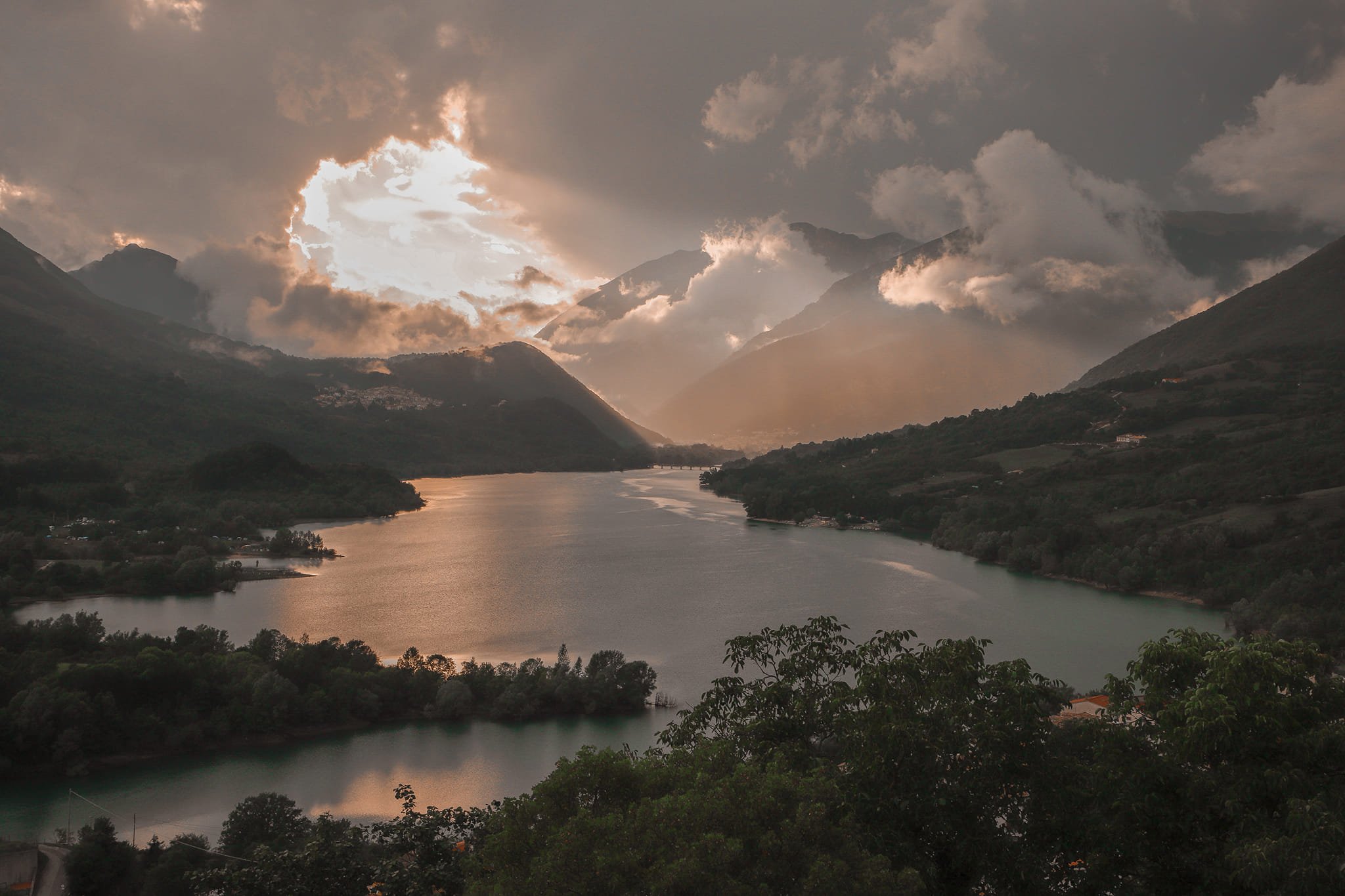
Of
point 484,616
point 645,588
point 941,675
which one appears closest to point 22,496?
point 484,616

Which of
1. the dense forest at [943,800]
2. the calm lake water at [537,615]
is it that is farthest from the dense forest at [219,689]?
the dense forest at [943,800]

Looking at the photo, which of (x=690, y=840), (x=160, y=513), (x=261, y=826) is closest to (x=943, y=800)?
(x=690, y=840)

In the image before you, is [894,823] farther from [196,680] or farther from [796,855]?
[196,680]

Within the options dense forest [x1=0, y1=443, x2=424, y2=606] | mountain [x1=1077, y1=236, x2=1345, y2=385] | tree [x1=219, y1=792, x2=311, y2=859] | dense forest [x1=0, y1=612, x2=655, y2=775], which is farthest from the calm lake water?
mountain [x1=1077, y1=236, x2=1345, y2=385]

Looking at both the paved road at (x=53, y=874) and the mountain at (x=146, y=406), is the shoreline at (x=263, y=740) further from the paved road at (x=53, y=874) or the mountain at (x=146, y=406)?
the mountain at (x=146, y=406)

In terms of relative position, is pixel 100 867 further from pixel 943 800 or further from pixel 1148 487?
pixel 1148 487

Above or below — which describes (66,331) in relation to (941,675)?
above

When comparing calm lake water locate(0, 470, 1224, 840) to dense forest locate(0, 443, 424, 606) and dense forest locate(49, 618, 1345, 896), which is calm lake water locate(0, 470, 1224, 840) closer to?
dense forest locate(0, 443, 424, 606)
